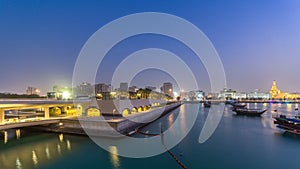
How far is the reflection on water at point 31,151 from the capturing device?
10.2 m

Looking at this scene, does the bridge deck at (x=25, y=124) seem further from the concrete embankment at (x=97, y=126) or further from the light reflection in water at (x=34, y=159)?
the light reflection in water at (x=34, y=159)

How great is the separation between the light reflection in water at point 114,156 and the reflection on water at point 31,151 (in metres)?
3.05

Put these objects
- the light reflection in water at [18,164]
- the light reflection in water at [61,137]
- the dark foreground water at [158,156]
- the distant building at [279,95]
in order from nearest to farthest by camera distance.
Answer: the light reflection in water at [18,164]
the dark foreground water at [158,156]
the light reflection in water at [61,137]
the distant building at [279,95]

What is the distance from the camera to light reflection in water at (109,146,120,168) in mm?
10062

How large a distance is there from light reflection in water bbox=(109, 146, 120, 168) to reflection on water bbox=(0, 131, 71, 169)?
3.05 m

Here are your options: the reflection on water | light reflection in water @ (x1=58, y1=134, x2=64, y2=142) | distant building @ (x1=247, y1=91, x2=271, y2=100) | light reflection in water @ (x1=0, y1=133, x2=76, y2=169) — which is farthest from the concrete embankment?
distant building @ (x1=247, y1=91, x2=271, y2=100)

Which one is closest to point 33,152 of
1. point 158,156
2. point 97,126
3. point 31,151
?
point 31,151

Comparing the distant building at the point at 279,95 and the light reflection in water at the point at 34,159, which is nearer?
the light reflection in water at the point at 34,159

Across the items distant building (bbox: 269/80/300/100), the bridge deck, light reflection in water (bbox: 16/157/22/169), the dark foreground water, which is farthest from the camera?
distant building (bbox: 269/80/300/100)

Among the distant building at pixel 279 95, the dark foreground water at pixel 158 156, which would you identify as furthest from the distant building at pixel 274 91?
the dark foreground water at pixel 158 156

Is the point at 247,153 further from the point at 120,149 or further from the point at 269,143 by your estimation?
the point at 120,149

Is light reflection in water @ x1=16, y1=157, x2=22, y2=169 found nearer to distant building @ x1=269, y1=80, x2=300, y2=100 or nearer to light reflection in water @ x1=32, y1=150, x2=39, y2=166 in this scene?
light reflection in water @ x1=32, y1=150, x2=39, y2=166

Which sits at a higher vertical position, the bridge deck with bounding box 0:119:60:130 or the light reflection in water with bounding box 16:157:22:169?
the bridge deck with bounding box 0:119:60:130

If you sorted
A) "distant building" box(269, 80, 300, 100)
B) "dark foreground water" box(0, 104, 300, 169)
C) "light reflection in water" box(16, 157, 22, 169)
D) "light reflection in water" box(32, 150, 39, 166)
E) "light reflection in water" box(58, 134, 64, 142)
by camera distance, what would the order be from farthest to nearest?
1. "distant building" box(269, 80, 300, 100)
2. "light reflection in water" box(58, 134, 64, 142)
3. "light reflection in water" box(32, 150, 39, 166)
4. "dark foreground water" box(0, 104, 300, 169)
5. "light reflection in water" box(16, 157, 22, 169)
